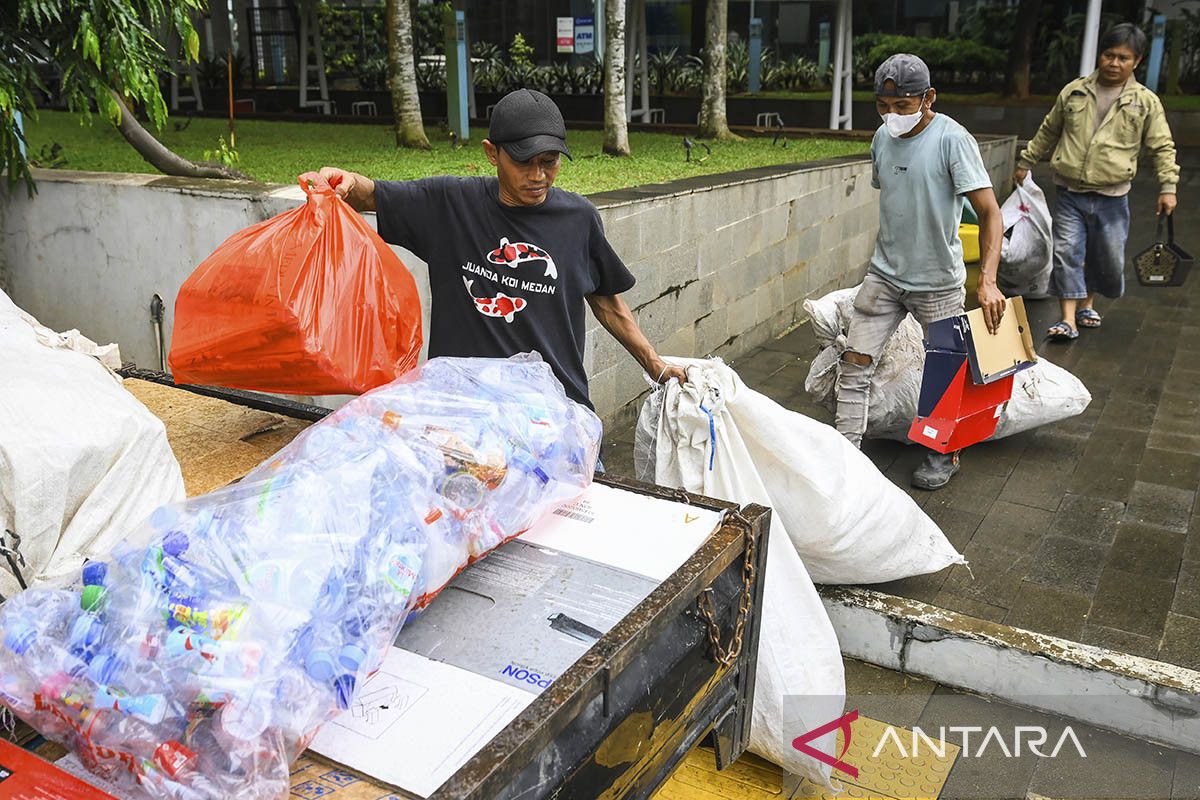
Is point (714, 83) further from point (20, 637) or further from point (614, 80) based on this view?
point (20, 637)

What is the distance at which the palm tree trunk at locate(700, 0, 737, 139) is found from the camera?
34.3 ft

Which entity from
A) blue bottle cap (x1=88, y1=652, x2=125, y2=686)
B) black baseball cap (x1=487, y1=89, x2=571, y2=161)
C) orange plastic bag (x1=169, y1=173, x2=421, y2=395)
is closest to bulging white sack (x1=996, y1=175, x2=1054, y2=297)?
black baseball cap (x1=487, y1=89, x2=571, y2=161)

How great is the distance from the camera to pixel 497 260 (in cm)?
281

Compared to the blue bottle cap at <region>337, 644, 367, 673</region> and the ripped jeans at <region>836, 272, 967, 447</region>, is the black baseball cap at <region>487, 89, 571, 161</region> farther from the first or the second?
the ripped jeans at <region>836, 272, 967, 447</region>

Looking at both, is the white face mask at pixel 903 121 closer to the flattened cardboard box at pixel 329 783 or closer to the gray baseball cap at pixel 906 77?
the gray baseball cap at pixel 906 77

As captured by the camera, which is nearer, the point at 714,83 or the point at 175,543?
the point at 175,543

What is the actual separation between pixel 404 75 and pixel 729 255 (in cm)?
377

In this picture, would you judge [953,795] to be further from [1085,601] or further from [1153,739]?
[1085,601]

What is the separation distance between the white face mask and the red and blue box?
2.58 feet

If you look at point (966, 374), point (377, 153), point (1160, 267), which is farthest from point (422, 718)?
point (377, 153)

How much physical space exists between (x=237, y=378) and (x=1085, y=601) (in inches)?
113

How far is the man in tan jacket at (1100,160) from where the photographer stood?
5.81 m

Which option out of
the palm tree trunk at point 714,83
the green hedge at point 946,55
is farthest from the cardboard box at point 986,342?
the green hedge at point 946,55

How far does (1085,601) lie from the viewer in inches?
139
